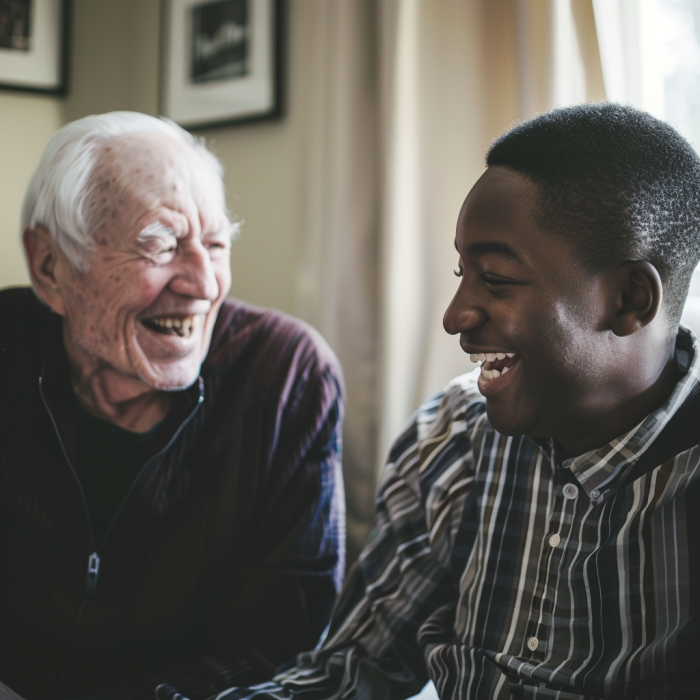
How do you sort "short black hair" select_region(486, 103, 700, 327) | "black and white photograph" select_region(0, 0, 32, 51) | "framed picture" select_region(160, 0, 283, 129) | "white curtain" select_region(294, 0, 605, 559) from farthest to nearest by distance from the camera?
"black and white photograph" select_region(0, 0, 32, 51)
"framed picture" select_region(160, 0, 283, 129)
"white curtain" select_region(294, 0, 605, 559)
"short black hair" select_region(486, 103, 700, 327)

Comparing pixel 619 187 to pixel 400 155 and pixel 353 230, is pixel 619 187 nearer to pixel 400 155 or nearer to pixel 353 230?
pixel 400 155

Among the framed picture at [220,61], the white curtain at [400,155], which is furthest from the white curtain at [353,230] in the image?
the framed picture at [220,61]

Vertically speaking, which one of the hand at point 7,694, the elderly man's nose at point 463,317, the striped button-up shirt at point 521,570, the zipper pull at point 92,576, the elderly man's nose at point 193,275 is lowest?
the hand at point 7,694

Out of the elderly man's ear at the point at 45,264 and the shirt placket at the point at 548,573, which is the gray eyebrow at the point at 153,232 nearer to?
the elderly man's ear at the point at 45,264

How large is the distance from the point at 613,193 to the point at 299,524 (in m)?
0.72

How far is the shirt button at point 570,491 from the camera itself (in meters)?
0.90

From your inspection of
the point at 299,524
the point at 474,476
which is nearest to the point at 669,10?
the point at 474,476

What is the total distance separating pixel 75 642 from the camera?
1.17m

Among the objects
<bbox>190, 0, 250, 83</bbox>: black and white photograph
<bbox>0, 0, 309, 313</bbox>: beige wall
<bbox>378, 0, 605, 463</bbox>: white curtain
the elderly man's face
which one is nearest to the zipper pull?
the elderly man's face

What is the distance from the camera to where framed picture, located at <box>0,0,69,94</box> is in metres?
2.44

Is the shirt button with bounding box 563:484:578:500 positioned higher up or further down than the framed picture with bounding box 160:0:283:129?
further down

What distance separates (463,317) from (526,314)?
7 centimetres

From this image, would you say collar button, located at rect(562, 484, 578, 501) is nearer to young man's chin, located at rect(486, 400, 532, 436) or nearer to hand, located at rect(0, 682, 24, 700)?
young man's chin, located at rect(486, 400, 532, 436)

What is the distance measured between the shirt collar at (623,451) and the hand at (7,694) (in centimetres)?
85
